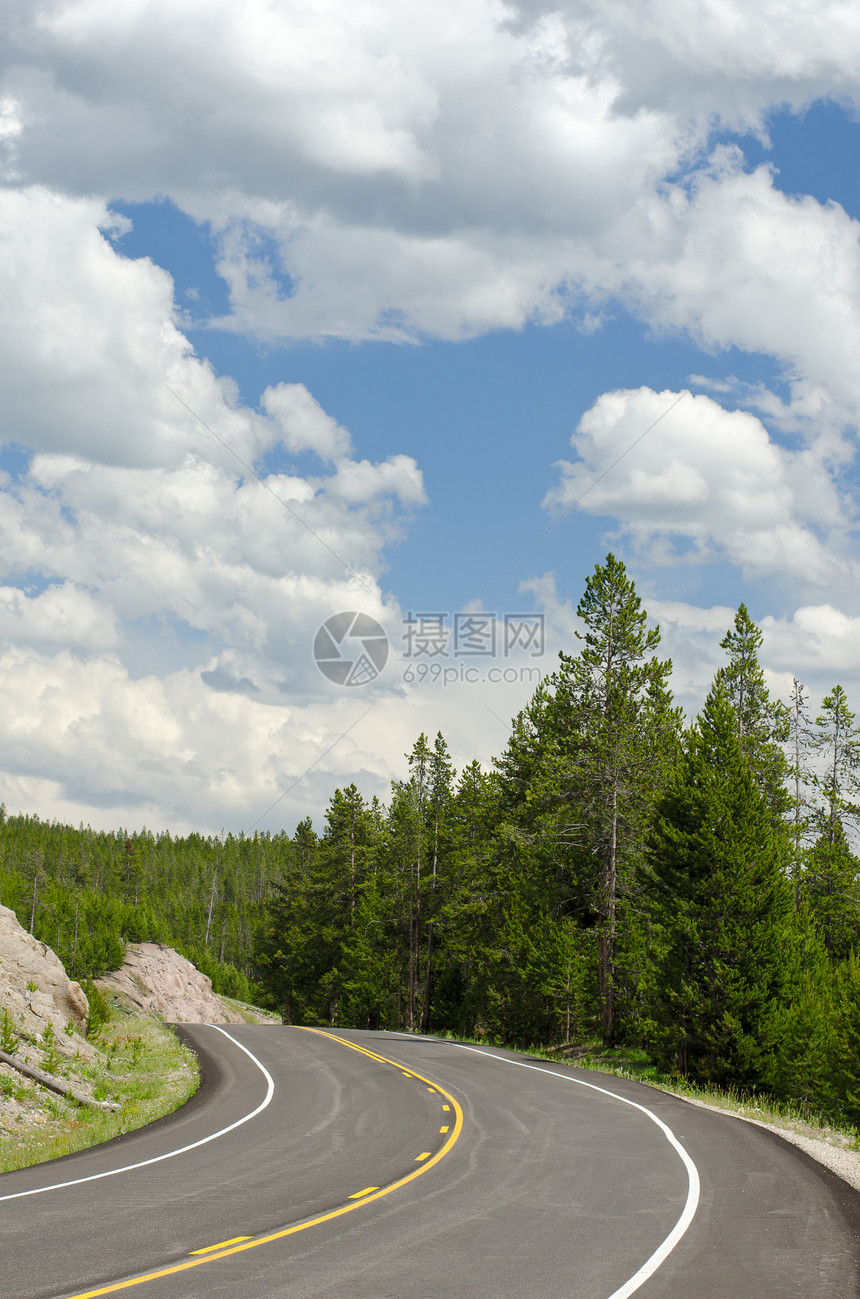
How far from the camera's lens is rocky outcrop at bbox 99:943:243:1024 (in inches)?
2953

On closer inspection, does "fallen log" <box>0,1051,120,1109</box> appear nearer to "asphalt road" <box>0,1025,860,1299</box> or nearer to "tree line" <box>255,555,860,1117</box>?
"asphalt road" <box>0,1025,860,1299</box>

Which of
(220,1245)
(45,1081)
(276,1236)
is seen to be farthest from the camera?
(45,1081)

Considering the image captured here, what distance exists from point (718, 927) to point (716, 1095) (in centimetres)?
474

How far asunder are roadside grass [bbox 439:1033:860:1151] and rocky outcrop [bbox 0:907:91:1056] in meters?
14.9

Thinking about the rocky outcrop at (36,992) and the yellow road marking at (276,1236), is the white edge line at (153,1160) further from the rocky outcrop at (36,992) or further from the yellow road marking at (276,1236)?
the rocky outcrop at (36,992)

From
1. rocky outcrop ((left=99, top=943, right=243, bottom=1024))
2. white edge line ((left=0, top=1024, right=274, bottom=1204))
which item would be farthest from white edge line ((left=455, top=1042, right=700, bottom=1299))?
rocky outcrop ((left=99, top=943, right=243, bottom=1024))

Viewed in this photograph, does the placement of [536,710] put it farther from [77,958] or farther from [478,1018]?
[77,958]

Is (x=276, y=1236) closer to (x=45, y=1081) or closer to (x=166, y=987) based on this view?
(x=45, y=1081)

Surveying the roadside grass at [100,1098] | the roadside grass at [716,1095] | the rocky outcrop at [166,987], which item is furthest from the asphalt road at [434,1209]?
the rocky outcrop at [166,987]

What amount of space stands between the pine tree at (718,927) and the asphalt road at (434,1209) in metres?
7.92

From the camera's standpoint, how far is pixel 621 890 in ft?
112

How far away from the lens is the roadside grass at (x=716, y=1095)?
19.4 m

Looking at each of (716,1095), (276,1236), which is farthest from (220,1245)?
(716,1095)

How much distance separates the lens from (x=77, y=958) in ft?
250
